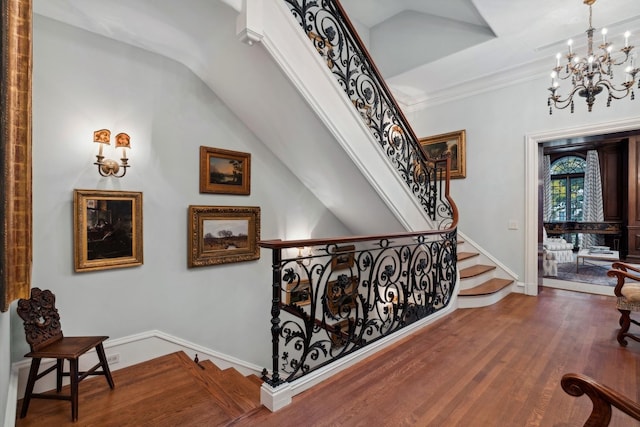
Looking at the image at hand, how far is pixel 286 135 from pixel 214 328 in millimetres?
2323

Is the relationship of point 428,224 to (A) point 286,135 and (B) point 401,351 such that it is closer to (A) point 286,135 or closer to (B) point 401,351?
(B) point 401,351

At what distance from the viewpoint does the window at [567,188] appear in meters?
9.45

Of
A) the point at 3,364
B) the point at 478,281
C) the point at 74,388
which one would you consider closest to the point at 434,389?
the point at 74,388

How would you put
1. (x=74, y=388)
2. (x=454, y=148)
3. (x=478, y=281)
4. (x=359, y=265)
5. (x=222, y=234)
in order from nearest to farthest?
(x=74, y=388), (x=359, y=265), (x=222, y=234), (x=478, y=281), (x=454, y=148)

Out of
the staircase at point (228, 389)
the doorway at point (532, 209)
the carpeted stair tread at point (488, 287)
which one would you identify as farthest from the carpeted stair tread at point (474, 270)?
the staircase at point (228, 389)

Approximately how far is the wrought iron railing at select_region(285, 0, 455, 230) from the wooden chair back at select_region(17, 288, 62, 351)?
297 cm

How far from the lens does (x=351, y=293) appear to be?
8.80 feet

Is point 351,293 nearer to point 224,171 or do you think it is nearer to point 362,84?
point 224,171

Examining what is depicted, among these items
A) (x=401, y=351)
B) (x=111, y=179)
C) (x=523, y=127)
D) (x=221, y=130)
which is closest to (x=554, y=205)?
(x=523, y=127)

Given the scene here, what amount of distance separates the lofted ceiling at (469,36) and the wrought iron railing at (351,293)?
2.66 meters

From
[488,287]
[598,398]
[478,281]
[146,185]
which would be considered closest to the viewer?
[598,398]

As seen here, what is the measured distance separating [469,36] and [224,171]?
3830 millimetres

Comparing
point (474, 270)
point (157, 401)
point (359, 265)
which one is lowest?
point (157, 401)

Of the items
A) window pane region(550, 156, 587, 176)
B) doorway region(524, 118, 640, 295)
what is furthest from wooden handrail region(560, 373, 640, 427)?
window pane region(550, 156, 587, 176)
